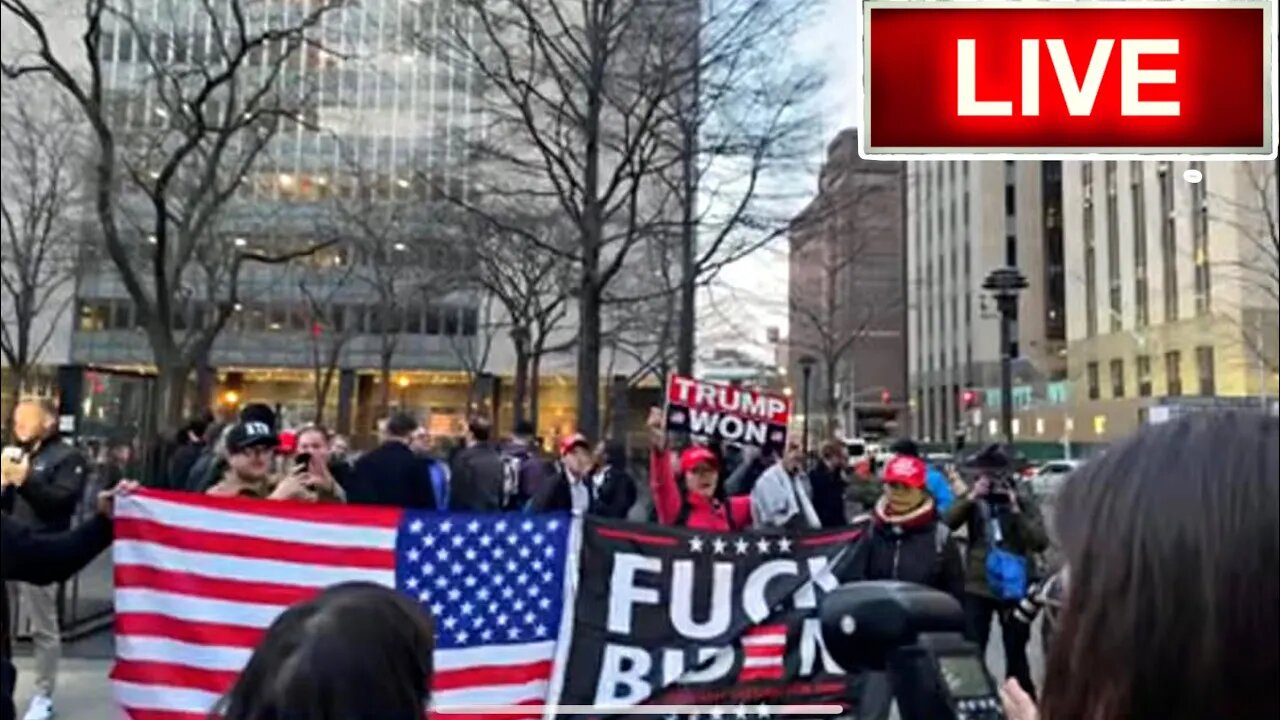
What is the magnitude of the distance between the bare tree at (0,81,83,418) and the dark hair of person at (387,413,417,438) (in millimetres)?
18087

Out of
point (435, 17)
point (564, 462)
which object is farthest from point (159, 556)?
point (435, 17)

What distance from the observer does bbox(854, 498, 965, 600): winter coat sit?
20.2 ft

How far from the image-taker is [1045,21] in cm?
413

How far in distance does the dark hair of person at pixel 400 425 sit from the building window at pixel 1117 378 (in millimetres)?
59206

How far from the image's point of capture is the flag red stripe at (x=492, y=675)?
5102mm

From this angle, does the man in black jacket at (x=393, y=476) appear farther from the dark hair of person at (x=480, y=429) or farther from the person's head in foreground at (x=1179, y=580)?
the person's head in foreground at (x=1179, y=580)

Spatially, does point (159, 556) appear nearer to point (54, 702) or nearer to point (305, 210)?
point (54, 702)

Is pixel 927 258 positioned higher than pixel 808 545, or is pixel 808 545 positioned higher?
pixel 927 258

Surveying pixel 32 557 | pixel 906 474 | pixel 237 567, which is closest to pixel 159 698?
pixel 237 567

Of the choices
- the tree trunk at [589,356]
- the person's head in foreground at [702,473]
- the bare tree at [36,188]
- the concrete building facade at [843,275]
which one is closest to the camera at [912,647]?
the concrete building facade at [843,275]

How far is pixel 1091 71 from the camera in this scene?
13.7 feet

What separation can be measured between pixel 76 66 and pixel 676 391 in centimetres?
2109

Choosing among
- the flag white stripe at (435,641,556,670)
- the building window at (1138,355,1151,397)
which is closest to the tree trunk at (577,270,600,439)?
the flag white stripe at (435,641,556,670)

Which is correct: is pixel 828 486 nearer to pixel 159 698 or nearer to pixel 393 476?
pixel 393 476
